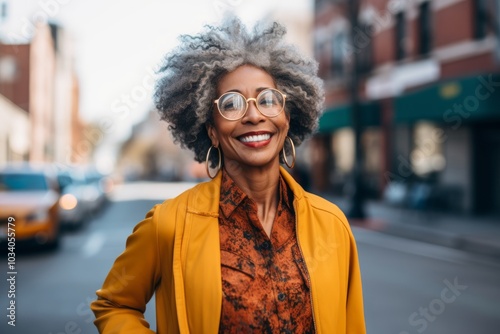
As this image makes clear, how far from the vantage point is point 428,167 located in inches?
788

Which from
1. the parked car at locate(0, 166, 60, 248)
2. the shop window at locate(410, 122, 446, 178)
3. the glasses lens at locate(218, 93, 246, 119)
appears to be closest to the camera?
the glasses lens at locate(218, 93, 246, 119)

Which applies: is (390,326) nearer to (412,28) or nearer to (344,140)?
(412,28)

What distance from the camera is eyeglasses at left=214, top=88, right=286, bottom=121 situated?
2219mm

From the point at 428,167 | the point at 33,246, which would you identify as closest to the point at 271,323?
the point at 33,246

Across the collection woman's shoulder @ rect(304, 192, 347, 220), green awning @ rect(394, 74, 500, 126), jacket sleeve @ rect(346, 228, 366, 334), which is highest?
green awning @ rect(394, 74, 500, 126)

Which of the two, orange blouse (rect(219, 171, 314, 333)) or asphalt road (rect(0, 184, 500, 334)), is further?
asphalt road (rect(0, 184, 500, 334))

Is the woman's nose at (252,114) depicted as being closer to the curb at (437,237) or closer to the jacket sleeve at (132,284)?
the jacket sleeve at (132,284)

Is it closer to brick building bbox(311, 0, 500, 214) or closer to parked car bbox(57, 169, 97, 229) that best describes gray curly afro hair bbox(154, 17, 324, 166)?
parked car bbox(57, 169, 97, 229)

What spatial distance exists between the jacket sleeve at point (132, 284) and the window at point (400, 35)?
21234mm

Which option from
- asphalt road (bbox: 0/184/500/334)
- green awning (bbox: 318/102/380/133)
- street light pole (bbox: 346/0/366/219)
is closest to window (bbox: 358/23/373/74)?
green awning (bbox: 318/102/380/133)

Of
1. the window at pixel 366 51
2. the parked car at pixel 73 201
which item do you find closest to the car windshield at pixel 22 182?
the parked car at pixel 73 201

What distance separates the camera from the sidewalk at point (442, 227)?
11.8 metres

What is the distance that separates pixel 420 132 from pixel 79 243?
12.6 m

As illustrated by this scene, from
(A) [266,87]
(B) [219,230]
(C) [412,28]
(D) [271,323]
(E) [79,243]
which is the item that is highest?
(C) [412,28]
